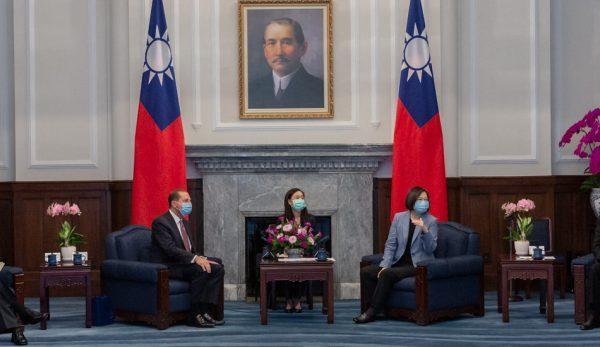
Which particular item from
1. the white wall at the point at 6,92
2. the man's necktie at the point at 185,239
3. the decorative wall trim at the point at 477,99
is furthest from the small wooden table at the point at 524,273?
the white wall at the point at 6,92

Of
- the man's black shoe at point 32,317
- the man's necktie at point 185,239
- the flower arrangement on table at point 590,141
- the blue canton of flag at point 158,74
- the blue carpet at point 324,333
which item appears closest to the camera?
the blue carpet at point 324,333

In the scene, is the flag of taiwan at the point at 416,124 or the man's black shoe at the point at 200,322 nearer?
the man's black shoe at the point at 200,322

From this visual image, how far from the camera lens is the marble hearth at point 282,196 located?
11.3 m

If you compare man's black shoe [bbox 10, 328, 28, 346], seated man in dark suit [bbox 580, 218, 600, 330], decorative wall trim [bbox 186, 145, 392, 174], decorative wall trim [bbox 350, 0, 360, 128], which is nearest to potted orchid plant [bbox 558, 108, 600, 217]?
decorative wall trim [bbox 186, 145, 392, 174]

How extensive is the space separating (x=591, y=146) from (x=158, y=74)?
469 cm

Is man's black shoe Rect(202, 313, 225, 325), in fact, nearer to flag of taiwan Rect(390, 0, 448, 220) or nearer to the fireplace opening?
the fireplace opening

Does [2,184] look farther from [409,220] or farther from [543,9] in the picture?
[543,9]

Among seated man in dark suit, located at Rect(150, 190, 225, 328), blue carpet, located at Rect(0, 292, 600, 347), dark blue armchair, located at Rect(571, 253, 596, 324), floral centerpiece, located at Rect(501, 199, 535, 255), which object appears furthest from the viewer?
floral centerpiece, located at Rect(501, 199, 535, 255)

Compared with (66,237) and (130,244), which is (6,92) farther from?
(130,244)

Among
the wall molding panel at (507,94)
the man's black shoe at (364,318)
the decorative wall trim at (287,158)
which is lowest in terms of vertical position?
the man's black shoe at (364,318)

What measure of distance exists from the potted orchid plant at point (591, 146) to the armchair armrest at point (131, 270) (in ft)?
15.0

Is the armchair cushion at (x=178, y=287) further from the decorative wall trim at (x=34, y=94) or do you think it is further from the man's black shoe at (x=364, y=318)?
the decorative wall trim at (x=34, y=94)

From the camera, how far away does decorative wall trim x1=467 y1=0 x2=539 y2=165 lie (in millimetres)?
11359

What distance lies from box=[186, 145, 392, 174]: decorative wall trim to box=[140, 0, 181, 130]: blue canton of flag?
0.47 meters
